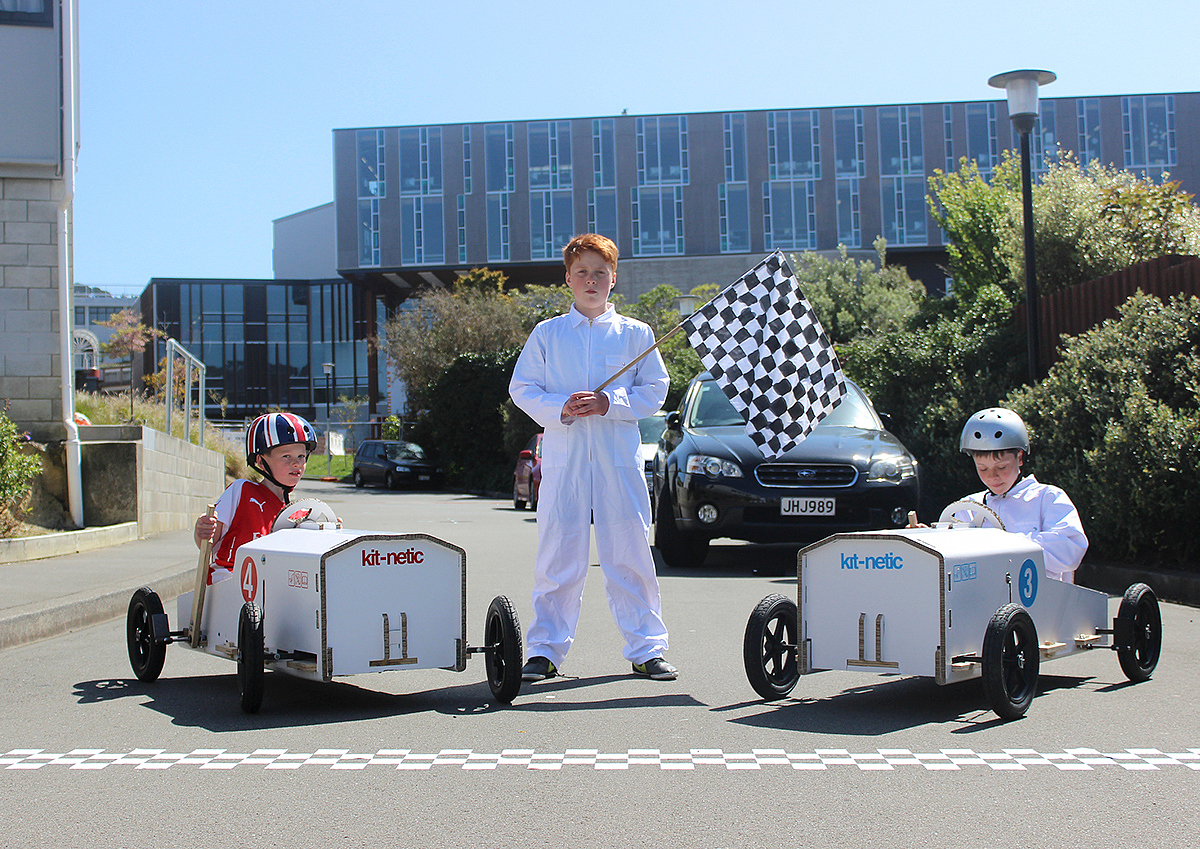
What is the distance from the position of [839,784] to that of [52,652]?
4.86m

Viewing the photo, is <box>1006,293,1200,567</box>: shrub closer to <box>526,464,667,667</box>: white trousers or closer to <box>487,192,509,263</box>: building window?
<box>526,464,667,667</box>: white trousers

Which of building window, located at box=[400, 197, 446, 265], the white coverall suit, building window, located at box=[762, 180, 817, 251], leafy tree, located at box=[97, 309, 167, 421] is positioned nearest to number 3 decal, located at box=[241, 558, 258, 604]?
the white coverall suit

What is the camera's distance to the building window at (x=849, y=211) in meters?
53.2

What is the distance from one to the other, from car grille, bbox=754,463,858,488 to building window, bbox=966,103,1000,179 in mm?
46387

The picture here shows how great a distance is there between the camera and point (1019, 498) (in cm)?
570

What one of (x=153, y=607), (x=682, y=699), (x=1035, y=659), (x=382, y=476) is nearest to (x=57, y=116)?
(x=153, y=607)

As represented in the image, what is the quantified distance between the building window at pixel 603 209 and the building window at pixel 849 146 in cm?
998

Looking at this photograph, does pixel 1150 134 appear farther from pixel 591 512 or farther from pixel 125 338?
pixel 591 512

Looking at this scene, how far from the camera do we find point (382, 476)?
3884 cm

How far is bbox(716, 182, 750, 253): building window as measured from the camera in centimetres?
5356

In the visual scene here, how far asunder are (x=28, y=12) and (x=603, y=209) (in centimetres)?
4205

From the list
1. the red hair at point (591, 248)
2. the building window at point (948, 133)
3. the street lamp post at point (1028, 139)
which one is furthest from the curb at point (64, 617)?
the building window at point (948, 133)

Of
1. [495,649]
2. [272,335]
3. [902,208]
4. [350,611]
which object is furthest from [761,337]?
[272,335]

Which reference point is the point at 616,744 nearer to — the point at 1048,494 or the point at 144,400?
the point at 1048,494
